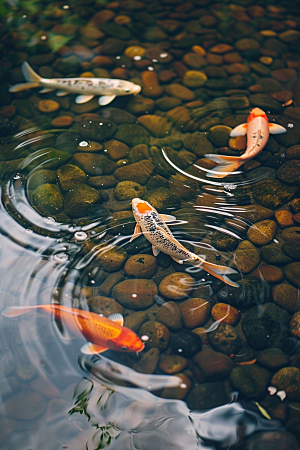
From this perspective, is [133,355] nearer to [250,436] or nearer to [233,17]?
[250,436]

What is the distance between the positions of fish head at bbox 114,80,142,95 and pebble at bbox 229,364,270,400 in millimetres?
3669

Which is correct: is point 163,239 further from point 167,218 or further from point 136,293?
point 136,293

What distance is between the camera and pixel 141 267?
3.41 meters

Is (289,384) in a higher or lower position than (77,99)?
lower

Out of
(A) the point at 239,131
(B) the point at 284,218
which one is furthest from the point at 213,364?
(A) the point at 239,131

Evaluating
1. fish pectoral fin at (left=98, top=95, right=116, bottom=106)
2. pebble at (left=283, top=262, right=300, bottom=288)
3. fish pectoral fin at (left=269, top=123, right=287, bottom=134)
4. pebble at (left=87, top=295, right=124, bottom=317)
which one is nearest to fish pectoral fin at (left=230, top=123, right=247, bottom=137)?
fish pectoral fin at (left=269, top=123, right=287, bottom=134)

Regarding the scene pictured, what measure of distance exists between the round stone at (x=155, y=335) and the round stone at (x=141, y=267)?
479 millimetres

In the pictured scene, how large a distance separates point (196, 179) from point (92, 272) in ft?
5.10

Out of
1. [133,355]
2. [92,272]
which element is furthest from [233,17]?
[133,355]

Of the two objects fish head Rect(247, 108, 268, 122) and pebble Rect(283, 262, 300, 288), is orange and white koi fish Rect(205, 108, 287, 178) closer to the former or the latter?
fish head Rect(247, 108, 268, 122)

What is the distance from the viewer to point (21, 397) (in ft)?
9.12

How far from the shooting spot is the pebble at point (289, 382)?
2730 mm

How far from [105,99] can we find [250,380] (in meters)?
3.80

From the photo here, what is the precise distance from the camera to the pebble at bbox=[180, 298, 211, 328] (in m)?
3.10
